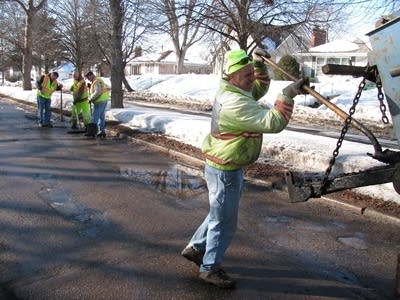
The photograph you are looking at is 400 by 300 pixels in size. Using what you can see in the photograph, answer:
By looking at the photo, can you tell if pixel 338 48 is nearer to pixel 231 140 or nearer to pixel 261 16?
pixel 261 16

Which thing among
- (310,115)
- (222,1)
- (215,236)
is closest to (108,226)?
(215,236)

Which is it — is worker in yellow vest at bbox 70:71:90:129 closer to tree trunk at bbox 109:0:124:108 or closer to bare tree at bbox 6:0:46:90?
tree trunk at bbox 109:0:124:108

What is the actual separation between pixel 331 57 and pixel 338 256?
135 feet

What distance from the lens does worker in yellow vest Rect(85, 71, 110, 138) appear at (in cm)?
1298

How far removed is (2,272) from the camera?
439cm

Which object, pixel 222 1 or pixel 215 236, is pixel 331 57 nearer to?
pixel 222 1

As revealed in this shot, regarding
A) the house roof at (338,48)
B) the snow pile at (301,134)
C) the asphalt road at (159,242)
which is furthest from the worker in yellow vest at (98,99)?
the house roof at (338,48)

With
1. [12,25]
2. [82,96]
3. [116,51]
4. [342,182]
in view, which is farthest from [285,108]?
[12,25]

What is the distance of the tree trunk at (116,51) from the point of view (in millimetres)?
16406

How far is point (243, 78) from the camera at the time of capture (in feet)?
12.9

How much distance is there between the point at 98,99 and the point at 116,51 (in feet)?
14.1

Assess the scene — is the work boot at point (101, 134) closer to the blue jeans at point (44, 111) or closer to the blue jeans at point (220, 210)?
the blue jeans at point (44, 111)

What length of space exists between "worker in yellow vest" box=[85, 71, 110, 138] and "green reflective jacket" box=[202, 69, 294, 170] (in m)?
9.36

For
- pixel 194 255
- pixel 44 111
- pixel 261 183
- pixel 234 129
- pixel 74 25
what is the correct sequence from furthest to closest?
pixel 74 25 < pixel 44 111 < pixel 261 183 < pixel 194 255 < pixel 234 129
